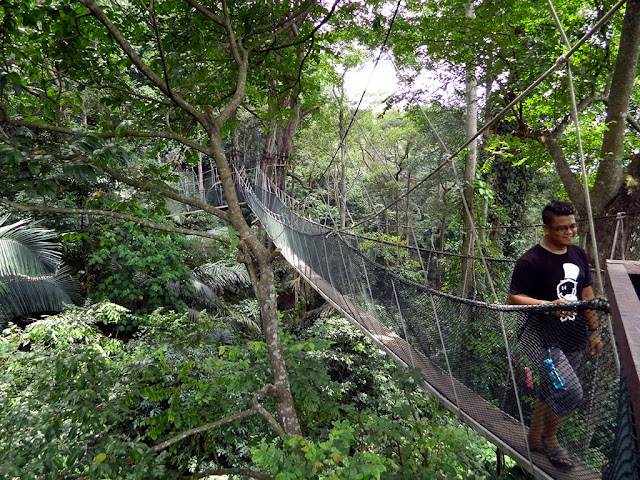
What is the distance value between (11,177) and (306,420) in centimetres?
190

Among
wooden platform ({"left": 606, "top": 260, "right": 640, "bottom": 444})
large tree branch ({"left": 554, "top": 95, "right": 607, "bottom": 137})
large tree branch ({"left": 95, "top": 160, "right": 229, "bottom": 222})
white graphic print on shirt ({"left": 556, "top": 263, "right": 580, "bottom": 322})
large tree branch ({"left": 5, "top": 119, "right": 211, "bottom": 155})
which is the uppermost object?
large tree branch ({"left": 5, "top": 119, "right": 211, "bottom": 155})

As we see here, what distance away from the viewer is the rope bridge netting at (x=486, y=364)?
746 mm

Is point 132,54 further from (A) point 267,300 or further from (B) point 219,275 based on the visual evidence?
(B) point 219,275

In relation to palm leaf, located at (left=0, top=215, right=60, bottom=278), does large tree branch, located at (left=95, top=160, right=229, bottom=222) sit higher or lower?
higher

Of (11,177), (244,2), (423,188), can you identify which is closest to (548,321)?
(244,2)

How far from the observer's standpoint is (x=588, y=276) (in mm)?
1095

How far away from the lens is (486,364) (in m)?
1.32

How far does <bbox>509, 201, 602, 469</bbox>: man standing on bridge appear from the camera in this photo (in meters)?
0.88

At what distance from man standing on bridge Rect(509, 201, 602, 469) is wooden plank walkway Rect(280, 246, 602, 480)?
30 mm

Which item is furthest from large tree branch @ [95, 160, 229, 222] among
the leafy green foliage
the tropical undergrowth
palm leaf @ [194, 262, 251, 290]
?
palm leaf @ [194, 262, 251, 290]

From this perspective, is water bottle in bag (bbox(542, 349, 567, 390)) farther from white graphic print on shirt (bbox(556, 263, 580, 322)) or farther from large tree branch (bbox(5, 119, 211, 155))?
large tree branch (bbox(5, 119, 211, 155))

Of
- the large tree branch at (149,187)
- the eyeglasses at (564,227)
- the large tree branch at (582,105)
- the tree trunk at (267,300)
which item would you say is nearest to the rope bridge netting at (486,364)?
the eyeglasses at (564,227)

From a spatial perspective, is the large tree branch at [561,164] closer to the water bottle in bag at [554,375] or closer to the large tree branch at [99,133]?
the water bottle in bag at [554,375]

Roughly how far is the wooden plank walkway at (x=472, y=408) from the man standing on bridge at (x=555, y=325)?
Answer: 0.03 meters
